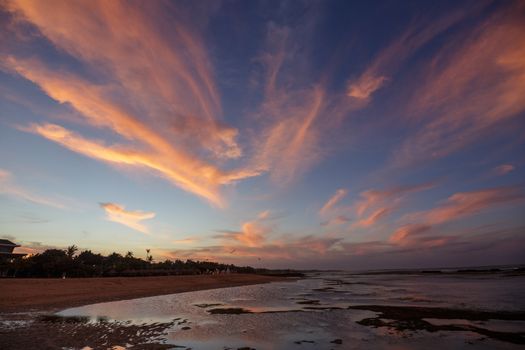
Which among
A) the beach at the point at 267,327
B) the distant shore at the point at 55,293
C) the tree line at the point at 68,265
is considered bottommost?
the beach at the point at 267,327

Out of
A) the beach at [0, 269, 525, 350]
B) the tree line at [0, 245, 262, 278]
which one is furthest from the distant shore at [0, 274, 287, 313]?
the tree line at [0, 245, 262, 278]

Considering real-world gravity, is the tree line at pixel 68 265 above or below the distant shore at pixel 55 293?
above

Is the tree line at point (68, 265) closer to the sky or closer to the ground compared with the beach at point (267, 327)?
closer to the sky

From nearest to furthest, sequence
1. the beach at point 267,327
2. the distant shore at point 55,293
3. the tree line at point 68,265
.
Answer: the beach at point 267,327
the distant shore at point 55,293
the tree line at point 68,265

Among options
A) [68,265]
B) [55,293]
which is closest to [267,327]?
[55,293]

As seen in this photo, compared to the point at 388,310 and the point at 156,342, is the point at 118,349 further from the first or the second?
the point at 388,310

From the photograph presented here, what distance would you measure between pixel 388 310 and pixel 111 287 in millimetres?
35366

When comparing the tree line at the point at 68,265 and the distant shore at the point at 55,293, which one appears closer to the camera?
the distant shore at the point at 55,293

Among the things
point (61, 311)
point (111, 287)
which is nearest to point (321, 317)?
point (61, 311)

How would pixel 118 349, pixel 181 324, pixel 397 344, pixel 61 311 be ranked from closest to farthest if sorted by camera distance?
pixel 118 349
pixel 397 344
pixel 181 324
pixel 61 311

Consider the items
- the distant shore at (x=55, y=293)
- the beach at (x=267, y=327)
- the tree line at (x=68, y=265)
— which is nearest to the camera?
the beach at (x=267, y=327)

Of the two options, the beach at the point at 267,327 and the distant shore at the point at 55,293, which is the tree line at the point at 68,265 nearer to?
the distant shore at the point at 55,293

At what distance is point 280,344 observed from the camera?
1545 cm

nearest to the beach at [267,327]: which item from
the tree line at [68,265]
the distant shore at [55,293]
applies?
the distant shore at [55,293]
